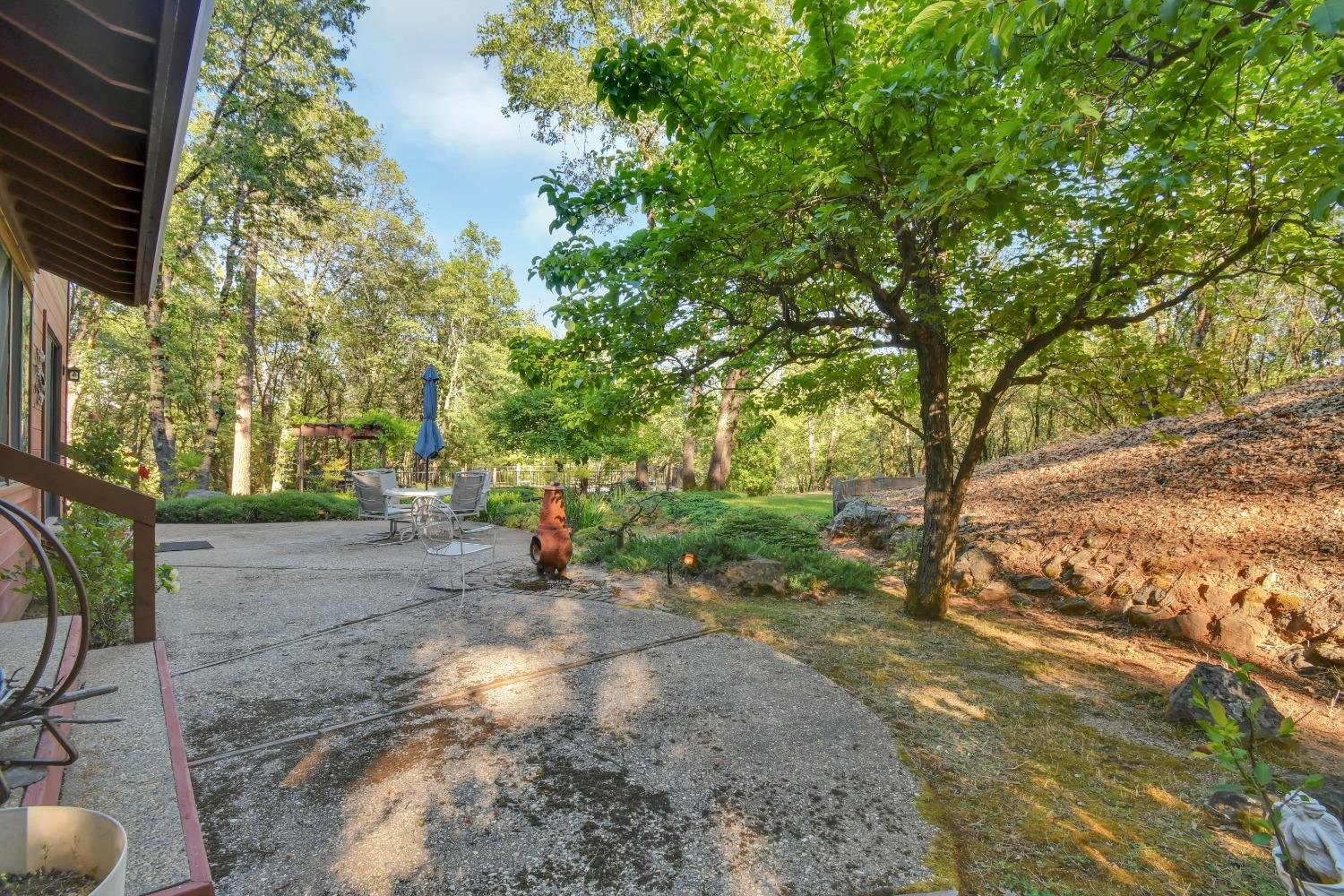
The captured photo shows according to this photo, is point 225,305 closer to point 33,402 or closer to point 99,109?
point 33,402

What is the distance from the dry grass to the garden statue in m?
0.45

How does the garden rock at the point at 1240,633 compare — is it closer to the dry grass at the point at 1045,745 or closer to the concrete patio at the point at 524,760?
the dry grass at the point at 1045,745

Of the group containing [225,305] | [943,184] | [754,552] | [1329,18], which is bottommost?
[754,552]

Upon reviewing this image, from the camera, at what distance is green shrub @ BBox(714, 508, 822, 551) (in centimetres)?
712

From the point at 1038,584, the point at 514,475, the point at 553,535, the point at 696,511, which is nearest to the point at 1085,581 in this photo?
the point at 1038,584

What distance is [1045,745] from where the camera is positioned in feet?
10.2

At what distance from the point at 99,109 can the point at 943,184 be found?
3.57 metres

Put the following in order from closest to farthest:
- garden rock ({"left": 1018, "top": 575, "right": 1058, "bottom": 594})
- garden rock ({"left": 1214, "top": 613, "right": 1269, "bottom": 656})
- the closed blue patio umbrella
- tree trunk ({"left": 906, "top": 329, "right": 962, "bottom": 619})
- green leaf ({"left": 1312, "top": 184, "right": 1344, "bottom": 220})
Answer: green leaf ({"left": 1312, "top": 184, "right": 1344, "bottom": 220}), garden rock ({"left": 1214, "top": 613, "right": 1269, "bottom": 656}), tree trunk ({"left": 906, "top": 329, "right": 962, "bottom": 619}), garden rock ({"left": 1018, "top": 575, "right": 1058, "bottom": 594}), the closed blue patio umbrella

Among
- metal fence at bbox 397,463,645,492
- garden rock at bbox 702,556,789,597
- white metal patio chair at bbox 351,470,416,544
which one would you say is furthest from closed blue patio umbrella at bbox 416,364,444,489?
metal fence at bbox 397,463,645,492

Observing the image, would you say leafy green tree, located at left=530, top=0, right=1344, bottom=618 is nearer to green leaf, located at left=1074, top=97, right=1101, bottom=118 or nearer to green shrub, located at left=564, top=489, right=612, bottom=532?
green leaf, located at left=1074, top=97, right=1101, bottom=118

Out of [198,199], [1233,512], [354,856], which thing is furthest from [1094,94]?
[198,199]

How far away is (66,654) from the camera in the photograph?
8.21 ft

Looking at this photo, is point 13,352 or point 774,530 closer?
point 13,352

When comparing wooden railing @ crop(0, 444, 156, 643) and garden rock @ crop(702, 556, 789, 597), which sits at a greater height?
wooden railing @ crop(0, 444, 156, 643)
